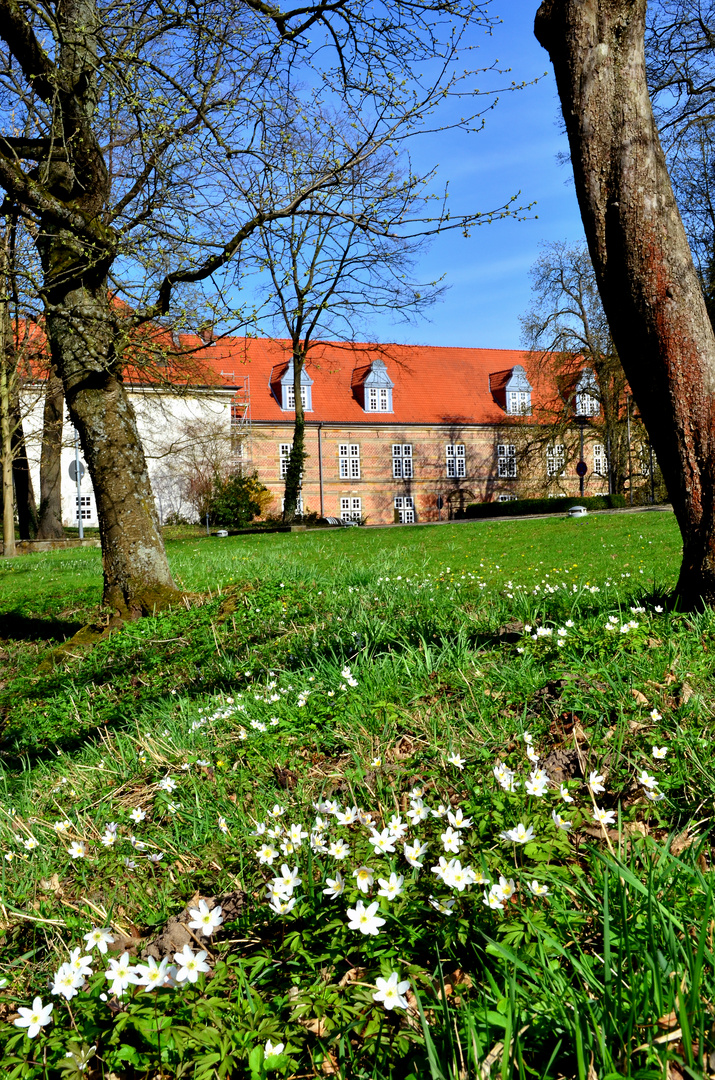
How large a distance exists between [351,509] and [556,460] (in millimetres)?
12379

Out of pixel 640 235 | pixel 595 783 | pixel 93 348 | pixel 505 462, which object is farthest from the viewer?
pixel 505 462

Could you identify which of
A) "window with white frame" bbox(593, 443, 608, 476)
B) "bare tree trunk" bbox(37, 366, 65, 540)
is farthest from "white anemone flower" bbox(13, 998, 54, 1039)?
"window with white frame" bbox(593, 443, 608, 476)

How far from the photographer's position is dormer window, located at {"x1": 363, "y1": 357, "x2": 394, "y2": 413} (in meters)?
44.7

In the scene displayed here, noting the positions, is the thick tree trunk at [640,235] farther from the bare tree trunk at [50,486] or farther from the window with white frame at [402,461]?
the window with white frame at [402,461]

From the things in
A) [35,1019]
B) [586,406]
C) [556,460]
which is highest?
[586,406]

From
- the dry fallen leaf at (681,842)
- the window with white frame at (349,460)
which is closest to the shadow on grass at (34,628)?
the dry fallen leaf at (681,842)

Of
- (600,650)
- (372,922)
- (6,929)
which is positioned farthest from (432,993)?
(600,650)

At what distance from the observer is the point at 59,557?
17.5 meters

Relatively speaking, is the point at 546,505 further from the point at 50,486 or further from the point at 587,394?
the point at 50,486

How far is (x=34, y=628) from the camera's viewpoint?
32.3 ft

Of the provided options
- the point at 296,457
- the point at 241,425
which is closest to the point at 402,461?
the point at 241,425

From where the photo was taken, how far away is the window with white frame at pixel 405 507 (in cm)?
4603

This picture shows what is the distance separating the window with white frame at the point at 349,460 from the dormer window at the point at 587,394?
1296 centimetres

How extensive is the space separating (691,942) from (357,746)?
5.63 feet
